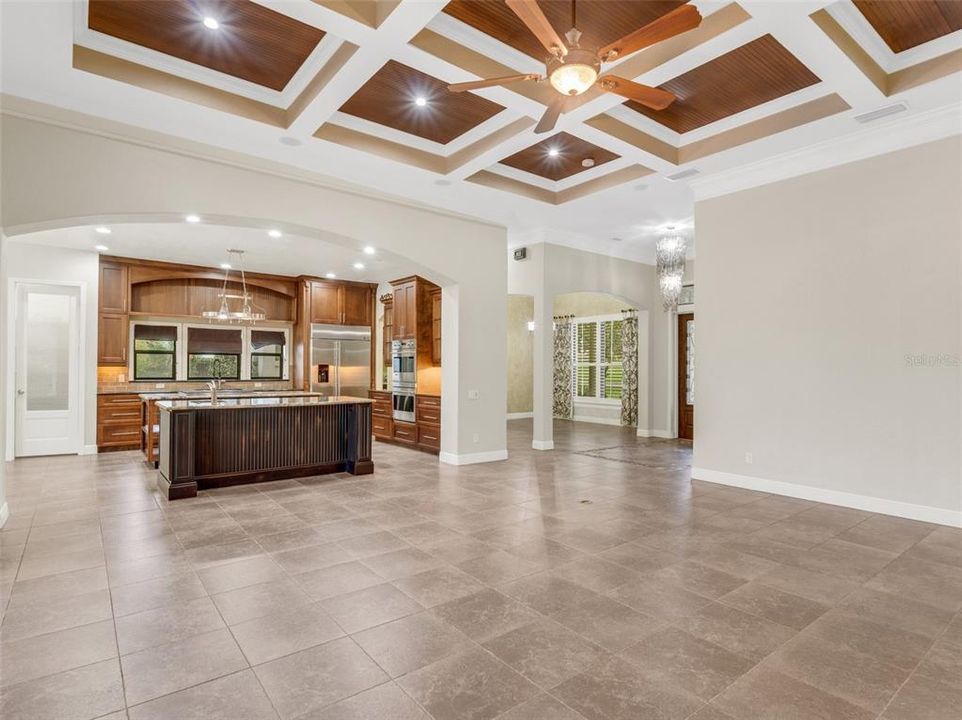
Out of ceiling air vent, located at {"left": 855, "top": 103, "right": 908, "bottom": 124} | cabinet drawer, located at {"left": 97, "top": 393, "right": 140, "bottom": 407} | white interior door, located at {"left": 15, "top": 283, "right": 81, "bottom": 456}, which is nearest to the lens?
ceiling air vent, located at {"left": 855, "top": 103, "right": 908, "bottom": 124}

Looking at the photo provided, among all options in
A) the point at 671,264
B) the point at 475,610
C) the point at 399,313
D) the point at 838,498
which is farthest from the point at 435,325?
the point at 475,610

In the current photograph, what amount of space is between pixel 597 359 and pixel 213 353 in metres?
8.54

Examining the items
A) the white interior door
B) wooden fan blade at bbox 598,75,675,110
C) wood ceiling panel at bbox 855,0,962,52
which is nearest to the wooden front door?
wood ceiling panel at bbox 855,0,962,52

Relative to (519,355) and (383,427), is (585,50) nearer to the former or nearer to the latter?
(383,427)

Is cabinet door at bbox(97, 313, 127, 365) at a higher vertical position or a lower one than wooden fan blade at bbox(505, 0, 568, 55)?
lower

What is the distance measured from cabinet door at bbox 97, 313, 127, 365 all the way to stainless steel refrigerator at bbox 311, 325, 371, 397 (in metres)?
3.18

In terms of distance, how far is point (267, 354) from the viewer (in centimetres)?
1070

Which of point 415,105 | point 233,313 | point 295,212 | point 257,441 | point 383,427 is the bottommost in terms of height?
point 383,427

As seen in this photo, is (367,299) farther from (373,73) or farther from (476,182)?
(373,73)

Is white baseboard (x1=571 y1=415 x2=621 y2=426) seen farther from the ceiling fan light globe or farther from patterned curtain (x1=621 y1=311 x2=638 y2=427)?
the ceiling fan light globe

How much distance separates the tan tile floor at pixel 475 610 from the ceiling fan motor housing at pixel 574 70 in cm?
308

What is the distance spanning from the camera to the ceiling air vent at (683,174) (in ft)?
19.0

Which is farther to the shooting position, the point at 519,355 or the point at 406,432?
the point at 519,355

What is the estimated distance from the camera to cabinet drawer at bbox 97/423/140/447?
27.1 feet
